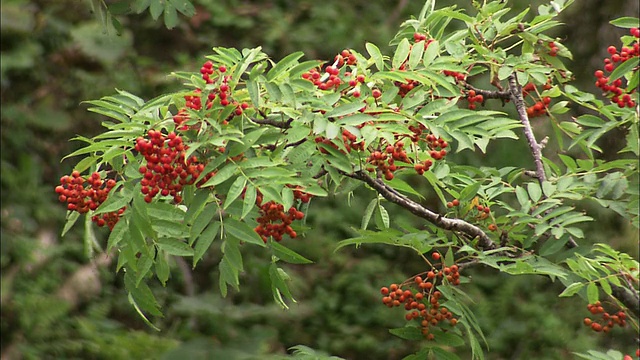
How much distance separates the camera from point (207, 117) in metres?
1.62

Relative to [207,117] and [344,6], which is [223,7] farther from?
[207,117]

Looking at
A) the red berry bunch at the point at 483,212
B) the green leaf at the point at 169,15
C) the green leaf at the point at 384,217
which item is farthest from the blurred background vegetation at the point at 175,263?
the red berry bunch at the point at 483,212

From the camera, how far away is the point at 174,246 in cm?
179

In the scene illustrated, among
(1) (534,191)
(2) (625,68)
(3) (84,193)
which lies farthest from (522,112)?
(3) (84,193)

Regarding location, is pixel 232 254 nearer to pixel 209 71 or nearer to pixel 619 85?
pixel 209 71

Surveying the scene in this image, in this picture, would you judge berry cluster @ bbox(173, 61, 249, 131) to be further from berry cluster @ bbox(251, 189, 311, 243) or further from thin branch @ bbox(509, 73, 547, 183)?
thin branch @ bbox(509, 73, 547, 183)

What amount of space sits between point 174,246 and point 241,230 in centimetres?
17

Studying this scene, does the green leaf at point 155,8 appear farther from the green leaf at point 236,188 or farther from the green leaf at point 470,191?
the green leaf at point 470,191

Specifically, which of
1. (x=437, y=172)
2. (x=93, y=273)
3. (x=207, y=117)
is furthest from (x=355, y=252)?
(x=207, y=117)

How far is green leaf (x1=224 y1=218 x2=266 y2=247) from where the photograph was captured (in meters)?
1.69

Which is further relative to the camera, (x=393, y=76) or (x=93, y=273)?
(x=93, y=273)

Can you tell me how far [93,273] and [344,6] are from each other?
2.57m

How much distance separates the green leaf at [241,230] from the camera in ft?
5.55

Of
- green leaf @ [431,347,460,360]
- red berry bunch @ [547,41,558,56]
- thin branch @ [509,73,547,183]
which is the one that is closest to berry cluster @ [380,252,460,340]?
green leaf @ [431,347,460,360]
